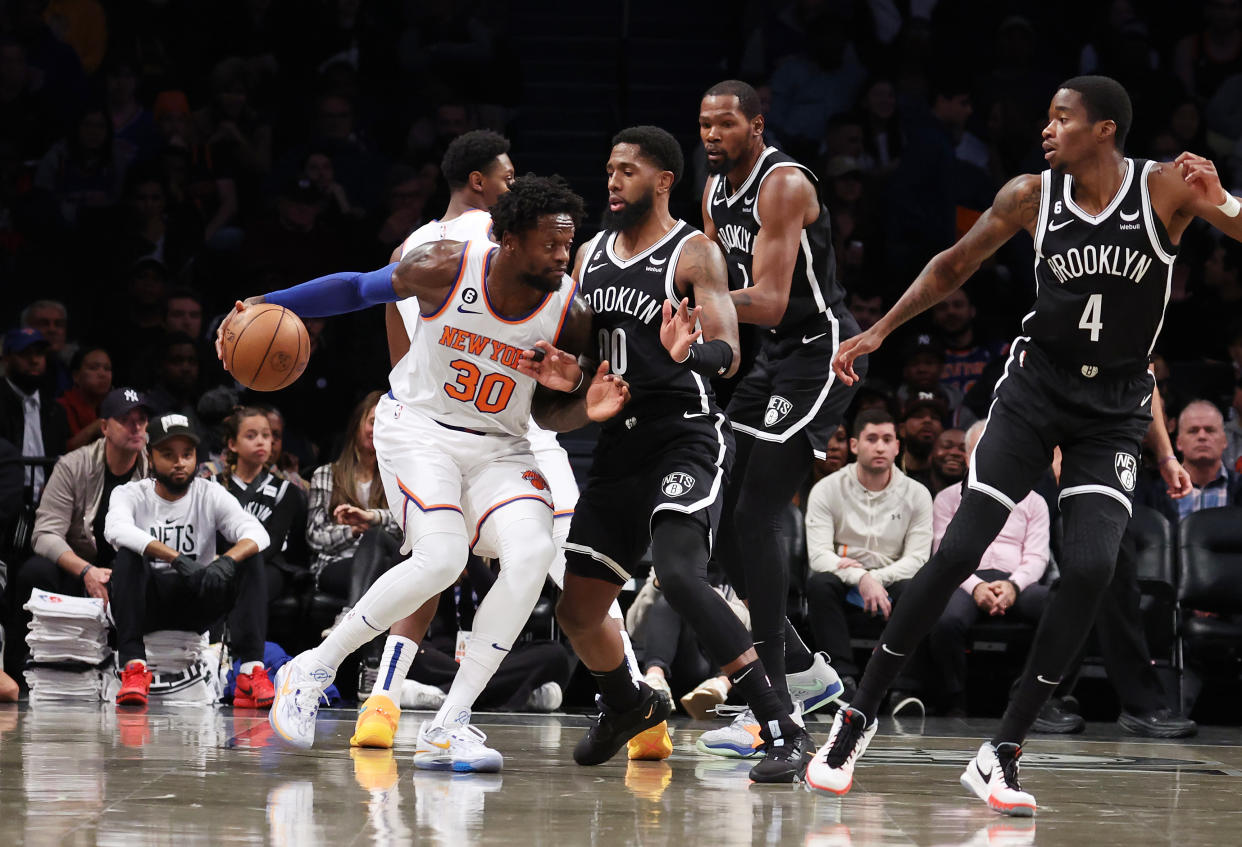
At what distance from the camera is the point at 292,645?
27.3ft

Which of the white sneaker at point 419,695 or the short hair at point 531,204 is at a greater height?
the short hair at point 531,204

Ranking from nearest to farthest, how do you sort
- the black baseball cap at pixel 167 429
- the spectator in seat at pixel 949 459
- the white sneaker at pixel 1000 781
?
the white sneaker at pixel 1000 781, the black baseball cap at pixel 167 429, the spectator in seat at pixel 949 459

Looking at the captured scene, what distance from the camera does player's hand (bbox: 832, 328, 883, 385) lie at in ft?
15.9

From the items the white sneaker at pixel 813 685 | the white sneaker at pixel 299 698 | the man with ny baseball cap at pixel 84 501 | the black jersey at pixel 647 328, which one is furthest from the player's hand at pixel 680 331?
the man with ny baseball cap at pixel 84 501

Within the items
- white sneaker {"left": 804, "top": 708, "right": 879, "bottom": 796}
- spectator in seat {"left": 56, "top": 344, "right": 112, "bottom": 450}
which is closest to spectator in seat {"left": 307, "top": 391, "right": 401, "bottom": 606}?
spectator in seat {"left": 56, "top": 344, "right": 112, "bottom": 450}

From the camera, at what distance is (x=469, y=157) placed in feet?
19.5

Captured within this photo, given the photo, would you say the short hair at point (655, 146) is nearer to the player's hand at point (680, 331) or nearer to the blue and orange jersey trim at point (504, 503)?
the player's hand at point (680, 331)

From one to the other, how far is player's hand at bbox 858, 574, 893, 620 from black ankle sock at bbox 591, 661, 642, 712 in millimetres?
2842

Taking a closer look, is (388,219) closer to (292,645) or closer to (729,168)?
(292,645)

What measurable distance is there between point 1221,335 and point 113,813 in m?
8.17

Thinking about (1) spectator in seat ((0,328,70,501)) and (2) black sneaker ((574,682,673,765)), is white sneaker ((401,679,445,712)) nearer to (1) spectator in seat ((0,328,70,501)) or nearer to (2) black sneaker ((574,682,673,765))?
(2) black sneaker ((574,682,673,765))

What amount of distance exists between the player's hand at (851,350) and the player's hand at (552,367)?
817 mm

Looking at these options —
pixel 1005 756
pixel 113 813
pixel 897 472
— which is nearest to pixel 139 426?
pixel 897 472

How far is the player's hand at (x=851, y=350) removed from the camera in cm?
484
